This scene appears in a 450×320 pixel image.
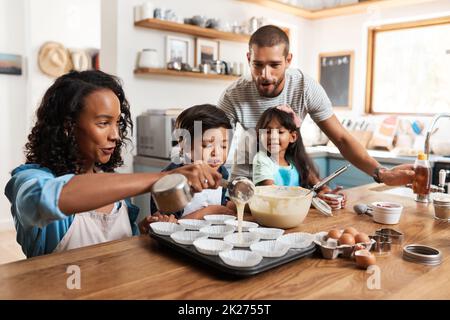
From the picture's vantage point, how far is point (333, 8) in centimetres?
407

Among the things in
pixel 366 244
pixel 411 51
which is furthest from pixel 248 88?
pixel 411 51

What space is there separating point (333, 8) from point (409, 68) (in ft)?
3.04

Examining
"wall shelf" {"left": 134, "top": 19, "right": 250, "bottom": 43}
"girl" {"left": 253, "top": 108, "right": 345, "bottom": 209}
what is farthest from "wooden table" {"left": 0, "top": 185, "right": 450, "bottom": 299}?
"wall shelf" {"left": 134, "top": 19, "right": 250, "bottom": 43}

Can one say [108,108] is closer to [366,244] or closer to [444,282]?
[366,244]

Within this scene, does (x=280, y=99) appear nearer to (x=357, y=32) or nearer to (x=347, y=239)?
(x=347, y=239)

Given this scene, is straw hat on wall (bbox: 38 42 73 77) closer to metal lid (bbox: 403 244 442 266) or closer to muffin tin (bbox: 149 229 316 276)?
muffin tin (bbox: 149 229 316 276)

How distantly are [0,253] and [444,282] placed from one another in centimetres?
342

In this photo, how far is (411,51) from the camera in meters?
→ 3.88

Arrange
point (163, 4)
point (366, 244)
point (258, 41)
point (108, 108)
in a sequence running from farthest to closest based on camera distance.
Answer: point (163, 4), point (258, 41), point (108, 108), point (366, 244)

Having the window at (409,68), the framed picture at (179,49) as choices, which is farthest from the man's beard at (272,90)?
the window at (409,68)

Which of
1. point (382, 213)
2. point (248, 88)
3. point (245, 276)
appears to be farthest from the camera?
point (248, 88)

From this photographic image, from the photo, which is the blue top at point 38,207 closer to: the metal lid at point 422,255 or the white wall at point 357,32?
the metal lid at point 422,255

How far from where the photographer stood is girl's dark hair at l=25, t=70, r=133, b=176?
1.21 metres

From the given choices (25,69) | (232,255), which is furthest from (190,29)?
(232,255)
